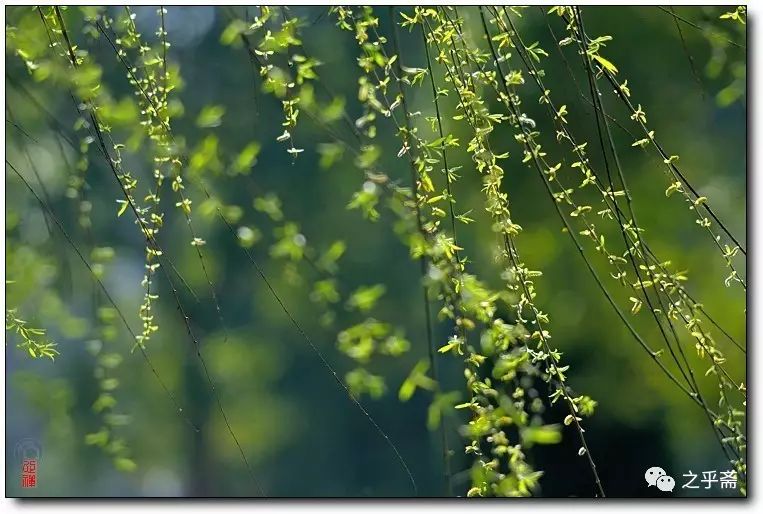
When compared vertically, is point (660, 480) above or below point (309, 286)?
below

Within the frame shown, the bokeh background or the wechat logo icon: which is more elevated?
the bokeh background

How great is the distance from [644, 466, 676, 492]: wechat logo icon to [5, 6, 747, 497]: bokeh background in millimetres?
17

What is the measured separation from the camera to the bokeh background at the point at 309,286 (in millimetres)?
1771

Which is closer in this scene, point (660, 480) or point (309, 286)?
point (660, 480)

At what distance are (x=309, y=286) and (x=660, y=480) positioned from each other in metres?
0.85

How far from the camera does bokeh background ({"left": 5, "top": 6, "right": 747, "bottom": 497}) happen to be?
69.7 inches

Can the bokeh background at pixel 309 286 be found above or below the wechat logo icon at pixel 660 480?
above

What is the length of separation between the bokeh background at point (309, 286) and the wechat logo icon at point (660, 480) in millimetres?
17

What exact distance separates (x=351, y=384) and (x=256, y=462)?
279 millimetres

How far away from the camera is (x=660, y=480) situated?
1744mm

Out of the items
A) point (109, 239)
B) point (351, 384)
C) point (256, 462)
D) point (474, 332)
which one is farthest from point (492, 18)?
point (256, 462)

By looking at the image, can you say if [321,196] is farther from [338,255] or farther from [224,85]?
[224,85]

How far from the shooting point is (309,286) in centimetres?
186

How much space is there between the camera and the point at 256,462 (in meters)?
1.84
